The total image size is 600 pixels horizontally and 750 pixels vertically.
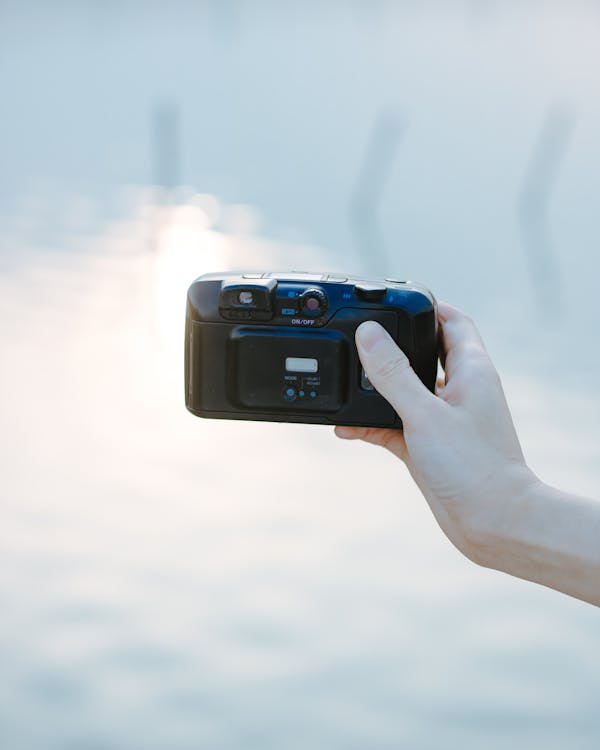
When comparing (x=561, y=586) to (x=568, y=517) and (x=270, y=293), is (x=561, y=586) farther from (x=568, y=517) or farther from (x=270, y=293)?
(x=270, y=293)

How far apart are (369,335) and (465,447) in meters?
0.16

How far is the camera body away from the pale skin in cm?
6

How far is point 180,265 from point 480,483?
3.93 meters

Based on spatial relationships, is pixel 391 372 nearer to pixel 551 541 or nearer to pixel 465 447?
pixel 465 447

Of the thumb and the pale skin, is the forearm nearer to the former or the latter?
the pale skin

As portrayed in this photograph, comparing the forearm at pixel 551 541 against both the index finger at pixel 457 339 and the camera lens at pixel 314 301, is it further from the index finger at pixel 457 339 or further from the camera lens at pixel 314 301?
the camera lens at pixel 314 301

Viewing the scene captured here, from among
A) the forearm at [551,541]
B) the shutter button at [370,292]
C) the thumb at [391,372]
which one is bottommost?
the forearm at [551,541]

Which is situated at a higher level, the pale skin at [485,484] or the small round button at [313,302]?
the small round button at [313,302]

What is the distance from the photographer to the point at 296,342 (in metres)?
1.21

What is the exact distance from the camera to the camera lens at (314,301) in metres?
1.20

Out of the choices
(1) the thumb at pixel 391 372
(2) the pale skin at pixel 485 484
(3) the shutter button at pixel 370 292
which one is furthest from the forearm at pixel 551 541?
(3) the shutter button at pixel 370 292

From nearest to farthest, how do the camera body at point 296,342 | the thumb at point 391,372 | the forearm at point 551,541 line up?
the forearm at point 551,541
the thumb at point 391,372
the camera body at point 296,342

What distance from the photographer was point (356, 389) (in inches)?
48.0

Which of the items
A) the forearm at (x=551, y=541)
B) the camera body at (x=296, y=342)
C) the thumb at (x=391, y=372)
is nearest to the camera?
the forearm at (x=551, y=541)
